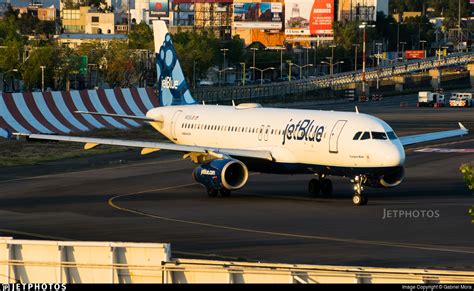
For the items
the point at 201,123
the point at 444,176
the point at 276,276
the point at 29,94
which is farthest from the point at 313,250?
the point at 29,94

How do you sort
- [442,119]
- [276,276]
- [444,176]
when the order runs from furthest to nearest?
[442,119]
[444,176]
[276,276]

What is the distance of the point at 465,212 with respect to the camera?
1998 inches

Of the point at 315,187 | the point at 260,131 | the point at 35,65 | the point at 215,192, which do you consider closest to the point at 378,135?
the point at 315,187

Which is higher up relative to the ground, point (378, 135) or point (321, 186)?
point (378, 135)

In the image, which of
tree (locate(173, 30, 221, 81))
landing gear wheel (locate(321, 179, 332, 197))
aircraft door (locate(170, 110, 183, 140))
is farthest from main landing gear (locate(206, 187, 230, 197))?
tree (locate(173, 30, 221, 81))

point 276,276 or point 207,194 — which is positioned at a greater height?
point 276,276

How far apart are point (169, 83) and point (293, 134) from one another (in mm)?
14802

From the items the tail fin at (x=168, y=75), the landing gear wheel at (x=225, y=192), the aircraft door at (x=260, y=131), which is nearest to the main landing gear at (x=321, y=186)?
the aircraft door at (x=260, y=131)

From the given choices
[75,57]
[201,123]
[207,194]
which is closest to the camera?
[207,194]

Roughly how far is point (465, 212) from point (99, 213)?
15660 mm

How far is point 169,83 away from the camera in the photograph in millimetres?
67375

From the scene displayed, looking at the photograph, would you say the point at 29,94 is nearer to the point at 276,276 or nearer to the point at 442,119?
the point at 442,119

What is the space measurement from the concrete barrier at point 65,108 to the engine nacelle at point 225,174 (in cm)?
2745

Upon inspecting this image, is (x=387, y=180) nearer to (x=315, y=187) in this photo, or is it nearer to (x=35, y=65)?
(x=315, y=187)
